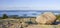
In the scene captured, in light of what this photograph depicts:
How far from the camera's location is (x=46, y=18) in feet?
3.39

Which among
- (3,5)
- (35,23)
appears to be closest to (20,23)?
(35,23)

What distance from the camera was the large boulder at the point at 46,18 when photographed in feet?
3.36

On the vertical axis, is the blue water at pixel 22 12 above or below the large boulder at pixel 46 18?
above

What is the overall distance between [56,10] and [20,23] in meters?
0.37

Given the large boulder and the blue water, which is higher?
the blue water

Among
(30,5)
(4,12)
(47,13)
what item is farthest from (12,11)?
(47,13)

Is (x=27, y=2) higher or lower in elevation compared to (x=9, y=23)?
higher

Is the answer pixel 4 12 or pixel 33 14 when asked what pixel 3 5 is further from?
pixel 33 14

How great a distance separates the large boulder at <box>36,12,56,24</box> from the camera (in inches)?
40.3

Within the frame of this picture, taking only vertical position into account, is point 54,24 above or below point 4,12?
below

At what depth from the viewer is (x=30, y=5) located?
1.07 meters

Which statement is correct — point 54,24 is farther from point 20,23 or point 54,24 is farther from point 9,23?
point 9,23

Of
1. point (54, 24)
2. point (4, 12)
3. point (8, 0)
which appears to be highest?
point (8, 0)

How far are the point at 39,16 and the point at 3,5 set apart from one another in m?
0.37
